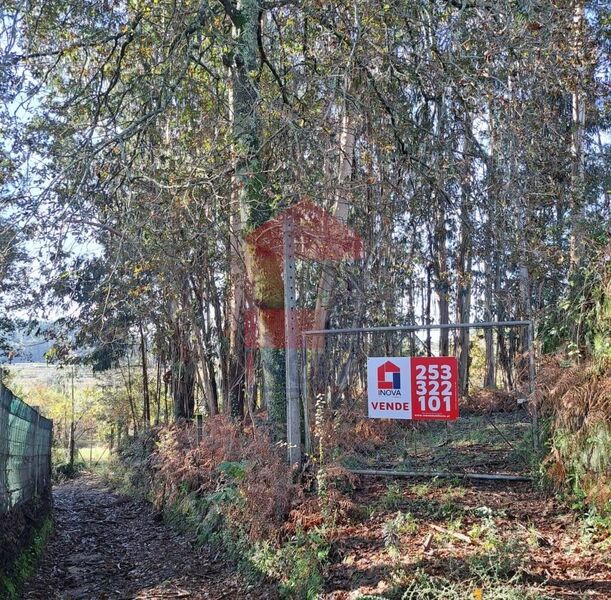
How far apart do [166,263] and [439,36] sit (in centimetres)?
499

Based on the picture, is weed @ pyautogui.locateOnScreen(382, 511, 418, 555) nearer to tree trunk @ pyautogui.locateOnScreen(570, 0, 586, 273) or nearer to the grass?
tree trunk @ pyautogui.locateOnScreen(570, 0, 586, 273)

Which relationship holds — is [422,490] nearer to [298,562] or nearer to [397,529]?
[397,529]

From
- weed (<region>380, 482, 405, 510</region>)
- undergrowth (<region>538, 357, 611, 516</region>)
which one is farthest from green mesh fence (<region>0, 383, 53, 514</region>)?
undergrowth (<region>538, 357, 611, 516</region>)

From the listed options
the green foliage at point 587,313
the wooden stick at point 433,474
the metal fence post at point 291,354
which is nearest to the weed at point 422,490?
the wooden stick at point 433,474

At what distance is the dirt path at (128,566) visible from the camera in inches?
241

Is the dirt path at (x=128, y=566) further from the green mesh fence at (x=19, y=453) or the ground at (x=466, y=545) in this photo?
the ground at (x=466, y=545)

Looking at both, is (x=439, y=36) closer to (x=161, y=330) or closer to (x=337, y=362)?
(x=337, y=362)

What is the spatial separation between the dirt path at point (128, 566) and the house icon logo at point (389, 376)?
2.29 meters

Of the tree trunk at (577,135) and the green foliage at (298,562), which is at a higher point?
the tree trunk at (577,135)

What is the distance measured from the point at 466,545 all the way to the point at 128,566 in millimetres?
4500

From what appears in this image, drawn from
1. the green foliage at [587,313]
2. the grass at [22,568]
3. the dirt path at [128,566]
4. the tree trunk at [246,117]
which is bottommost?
the dirt path at [128,566]

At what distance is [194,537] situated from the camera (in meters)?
8.10

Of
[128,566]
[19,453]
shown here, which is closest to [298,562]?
[128,566]

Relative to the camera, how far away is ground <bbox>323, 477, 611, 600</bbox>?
4.18 meters
